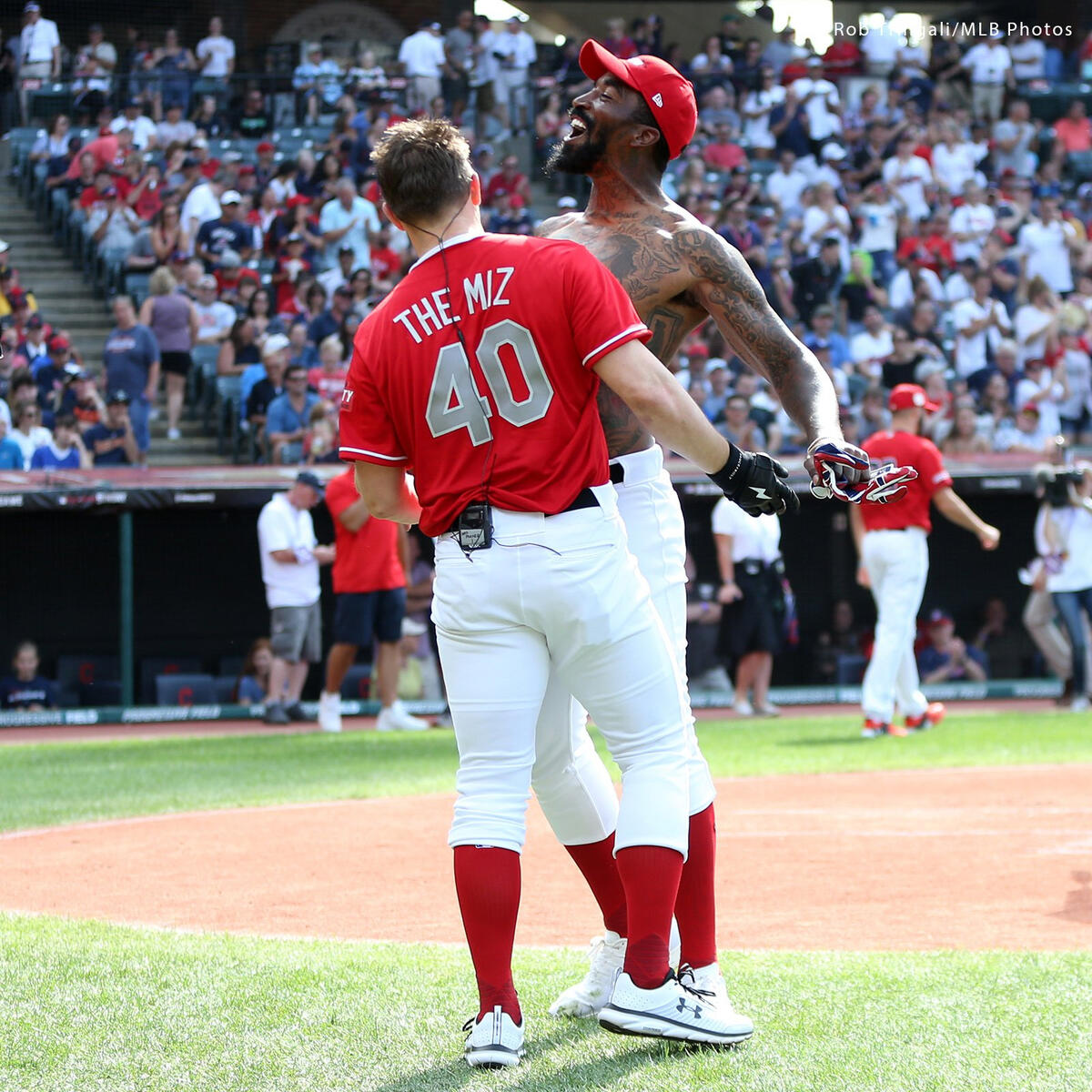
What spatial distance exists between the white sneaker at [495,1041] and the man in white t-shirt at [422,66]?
1843 centimetres

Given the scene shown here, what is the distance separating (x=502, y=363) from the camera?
3430 mm

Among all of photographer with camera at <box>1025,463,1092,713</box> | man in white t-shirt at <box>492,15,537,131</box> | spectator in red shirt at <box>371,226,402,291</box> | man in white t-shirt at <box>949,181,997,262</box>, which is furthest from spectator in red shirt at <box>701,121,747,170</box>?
photographer with camera at <box>1025,463,1092,713</box>

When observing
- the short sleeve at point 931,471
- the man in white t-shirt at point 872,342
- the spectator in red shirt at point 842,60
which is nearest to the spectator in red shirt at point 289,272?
the man in white t-shirt at point 872,342

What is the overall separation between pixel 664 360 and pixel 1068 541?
9789 mm

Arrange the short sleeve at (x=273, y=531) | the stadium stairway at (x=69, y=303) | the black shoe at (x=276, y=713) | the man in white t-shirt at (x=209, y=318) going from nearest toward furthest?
the short sleeve at (x=273, y=531) < the black shoe at (x=276, y=713) < the stadium stairway at (x=69, y=303) < the man in white t-shirt at (x=209, y=318)

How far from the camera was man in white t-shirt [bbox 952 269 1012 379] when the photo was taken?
17.7 m

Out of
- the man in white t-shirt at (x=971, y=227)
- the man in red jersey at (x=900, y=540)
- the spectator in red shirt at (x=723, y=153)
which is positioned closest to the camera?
the man in red jersey at (x=900, y=540)

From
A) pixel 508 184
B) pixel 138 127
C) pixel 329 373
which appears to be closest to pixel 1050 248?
pixel 508 184

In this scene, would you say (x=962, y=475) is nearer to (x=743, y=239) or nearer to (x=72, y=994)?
(x=743, y=239)

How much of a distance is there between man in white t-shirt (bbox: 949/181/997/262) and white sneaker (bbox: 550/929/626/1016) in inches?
664

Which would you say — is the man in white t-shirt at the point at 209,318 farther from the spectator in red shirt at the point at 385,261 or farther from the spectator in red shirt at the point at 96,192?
the spectator in red shirt at the point at 96,192

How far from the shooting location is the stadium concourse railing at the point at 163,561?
1302cm

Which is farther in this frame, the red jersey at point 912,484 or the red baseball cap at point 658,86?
the red jersey at point 912,484

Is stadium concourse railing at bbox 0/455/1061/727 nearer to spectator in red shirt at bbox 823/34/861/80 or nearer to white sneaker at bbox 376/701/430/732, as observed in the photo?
white sneaker at bbox 376/701/430/732
